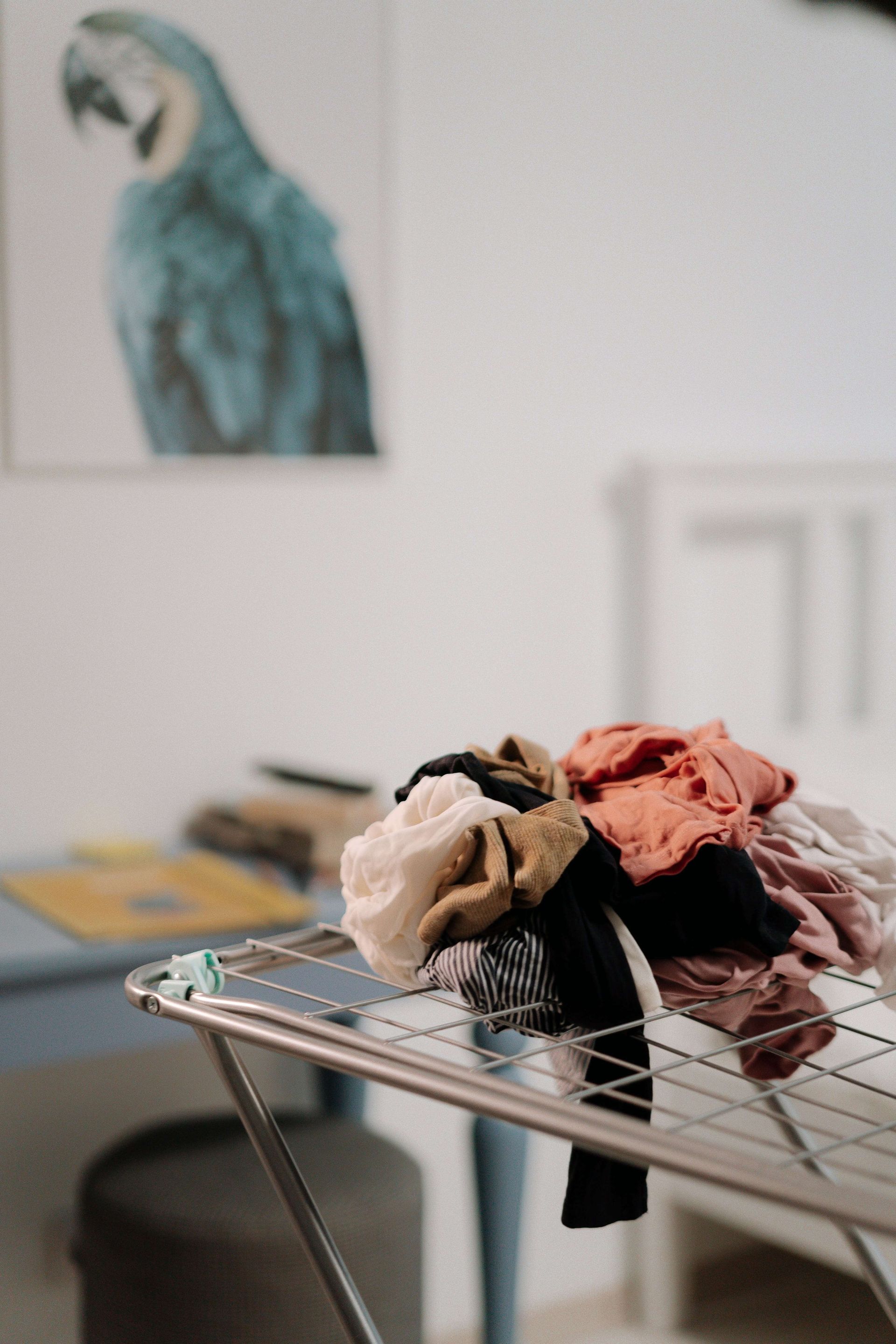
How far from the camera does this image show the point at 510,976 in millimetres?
639

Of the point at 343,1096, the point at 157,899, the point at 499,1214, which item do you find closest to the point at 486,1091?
the point at 157,899

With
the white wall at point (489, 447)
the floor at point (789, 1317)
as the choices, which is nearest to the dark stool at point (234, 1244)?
the white wall at point (489, 447)

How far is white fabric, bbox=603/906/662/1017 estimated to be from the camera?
25.5 inches

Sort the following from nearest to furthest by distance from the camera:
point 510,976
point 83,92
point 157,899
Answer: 1. point 510,976
2. point 157,899
3. point 83,92

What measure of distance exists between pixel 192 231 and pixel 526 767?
1.29 m

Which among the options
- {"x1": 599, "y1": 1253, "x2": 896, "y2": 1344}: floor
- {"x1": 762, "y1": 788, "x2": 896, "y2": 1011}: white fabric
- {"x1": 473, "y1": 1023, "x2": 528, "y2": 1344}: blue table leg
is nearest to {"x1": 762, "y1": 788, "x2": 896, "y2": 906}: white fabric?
{"x1": 762, "y1": 788, "x2": 896, "y2": 1011}: white fabric

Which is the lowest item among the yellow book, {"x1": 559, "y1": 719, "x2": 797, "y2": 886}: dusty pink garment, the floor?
the floor

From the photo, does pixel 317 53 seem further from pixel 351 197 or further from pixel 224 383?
pixel 224 383

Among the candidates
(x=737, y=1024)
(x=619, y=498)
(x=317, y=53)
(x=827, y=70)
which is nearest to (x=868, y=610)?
(x=619, y=498)

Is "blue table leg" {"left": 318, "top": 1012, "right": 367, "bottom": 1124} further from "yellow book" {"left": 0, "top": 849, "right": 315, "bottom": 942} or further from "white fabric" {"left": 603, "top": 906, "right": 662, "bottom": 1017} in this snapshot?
"white fabric" {"left": 603, "top": 906, "right": 662, "bottom": 1017}

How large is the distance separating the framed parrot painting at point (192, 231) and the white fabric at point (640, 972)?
1.31 metres

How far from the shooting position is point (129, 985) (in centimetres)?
65

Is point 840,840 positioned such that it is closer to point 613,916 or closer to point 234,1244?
point 613,916

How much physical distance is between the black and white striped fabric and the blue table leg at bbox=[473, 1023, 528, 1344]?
965 mm
